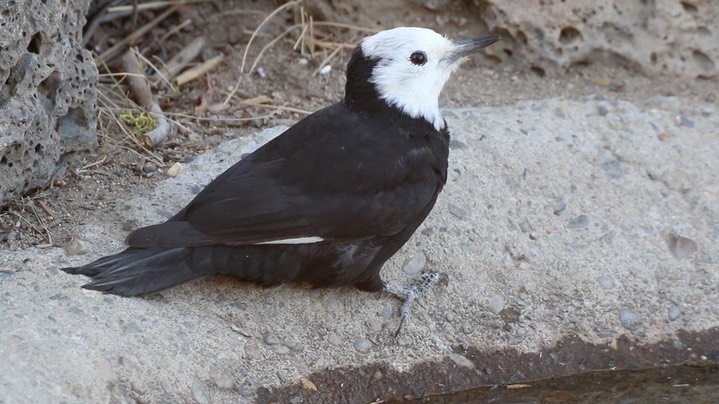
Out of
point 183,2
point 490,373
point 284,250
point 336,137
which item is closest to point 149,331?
point 284,250

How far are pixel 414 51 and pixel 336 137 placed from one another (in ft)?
1.61

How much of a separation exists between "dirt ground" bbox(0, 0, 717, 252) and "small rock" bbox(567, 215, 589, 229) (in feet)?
3.26

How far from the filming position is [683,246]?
508 cm

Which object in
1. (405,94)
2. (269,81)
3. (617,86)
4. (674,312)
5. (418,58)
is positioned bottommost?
(674,312)

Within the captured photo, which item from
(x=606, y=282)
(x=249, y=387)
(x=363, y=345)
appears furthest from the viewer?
(x=606, y=282)

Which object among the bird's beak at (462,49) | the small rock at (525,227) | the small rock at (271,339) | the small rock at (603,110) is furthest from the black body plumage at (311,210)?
the small rock at (603,110)

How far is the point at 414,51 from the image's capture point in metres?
4.57

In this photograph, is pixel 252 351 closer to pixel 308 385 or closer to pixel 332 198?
pixel 308 385

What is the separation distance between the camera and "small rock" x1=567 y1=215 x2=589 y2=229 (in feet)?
16.6

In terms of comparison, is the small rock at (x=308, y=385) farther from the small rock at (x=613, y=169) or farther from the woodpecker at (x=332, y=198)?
the small rock at (x=613, y=169)

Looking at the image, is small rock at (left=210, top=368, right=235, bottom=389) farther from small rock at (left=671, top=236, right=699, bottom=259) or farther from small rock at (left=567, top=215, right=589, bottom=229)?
small rock at (left=671, top=236, right=699, bottom=259)

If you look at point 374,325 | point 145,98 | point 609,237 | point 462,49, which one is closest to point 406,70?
point 462,49

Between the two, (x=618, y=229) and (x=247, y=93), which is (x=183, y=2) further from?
(x=618, y=229)

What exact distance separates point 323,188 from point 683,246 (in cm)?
180
